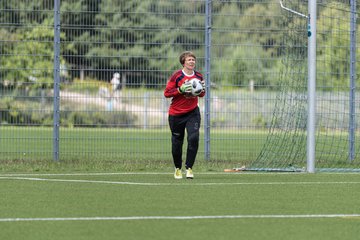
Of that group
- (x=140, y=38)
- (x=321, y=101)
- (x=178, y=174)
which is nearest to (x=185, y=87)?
(x=178, y=174)

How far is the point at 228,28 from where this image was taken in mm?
18469

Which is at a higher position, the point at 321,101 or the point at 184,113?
the point at 321,101

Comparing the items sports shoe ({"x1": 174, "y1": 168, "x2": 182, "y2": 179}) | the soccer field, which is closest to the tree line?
the soccer field

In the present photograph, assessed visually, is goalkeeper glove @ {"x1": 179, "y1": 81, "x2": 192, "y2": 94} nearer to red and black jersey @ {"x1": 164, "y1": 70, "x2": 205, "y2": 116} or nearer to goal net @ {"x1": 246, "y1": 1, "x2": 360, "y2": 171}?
red and black jersey @ {"x1": 164, "y1": 70, "x2": 205, "y2": 116}

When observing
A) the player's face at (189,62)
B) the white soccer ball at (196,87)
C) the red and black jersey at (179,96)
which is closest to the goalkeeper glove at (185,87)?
the white soccer ball at (196,87)

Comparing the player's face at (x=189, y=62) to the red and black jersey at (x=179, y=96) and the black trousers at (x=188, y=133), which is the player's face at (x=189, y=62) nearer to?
the red and black jersey at (x=179, y=96)

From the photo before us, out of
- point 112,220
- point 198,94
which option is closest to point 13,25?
point 198,94

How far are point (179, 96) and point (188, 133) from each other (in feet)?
1.82

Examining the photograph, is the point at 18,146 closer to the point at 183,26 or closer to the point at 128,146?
the point at 128,146

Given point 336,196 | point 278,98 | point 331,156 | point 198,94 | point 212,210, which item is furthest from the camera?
point 331,156

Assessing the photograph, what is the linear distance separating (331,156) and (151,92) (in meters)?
3.70

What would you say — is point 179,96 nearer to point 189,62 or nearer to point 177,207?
point 189,62

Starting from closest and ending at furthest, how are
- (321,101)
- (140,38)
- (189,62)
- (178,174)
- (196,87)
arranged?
(196,87) < (189,62) < (178,174) < (140,38) < (321,101)

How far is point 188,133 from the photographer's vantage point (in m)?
14.2
